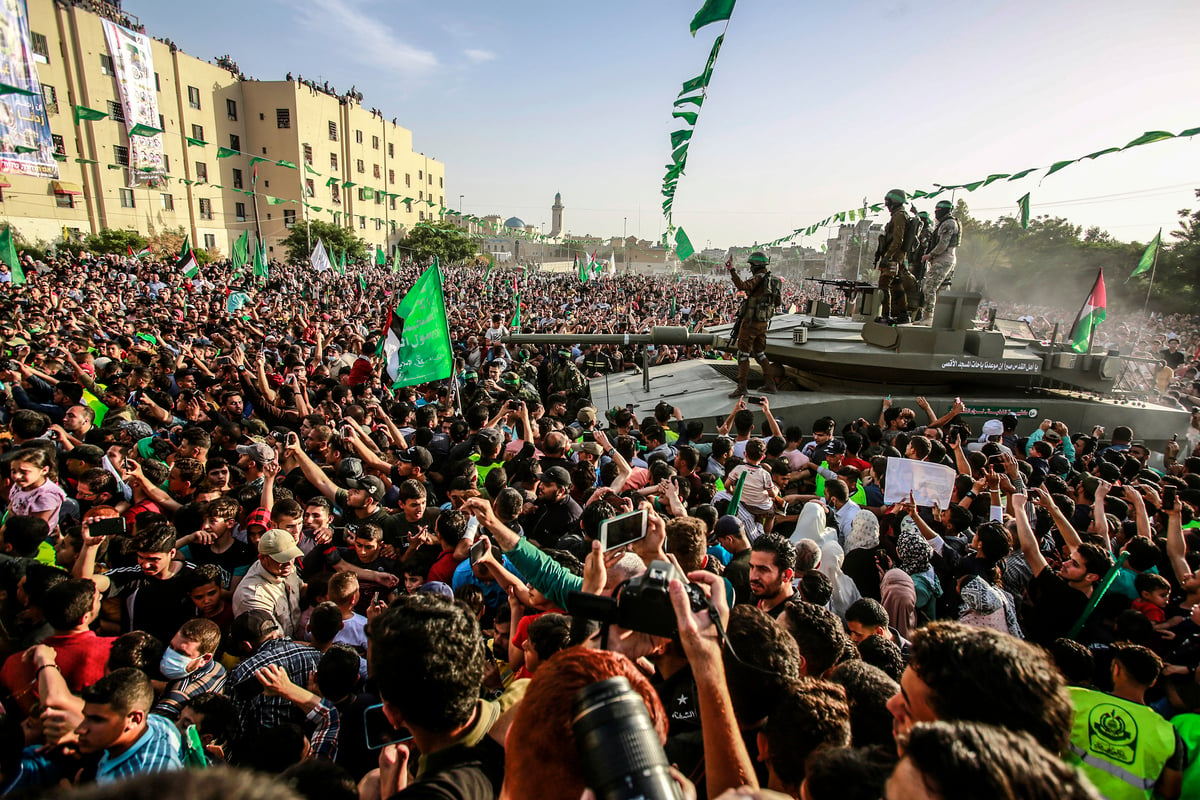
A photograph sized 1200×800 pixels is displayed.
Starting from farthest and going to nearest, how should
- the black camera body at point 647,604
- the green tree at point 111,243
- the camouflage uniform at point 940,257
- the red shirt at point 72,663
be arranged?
the green tree at point 111,243 < the camouflage uniform at point 940,257 < the red shirt at point 72,663 < the black camera body at point 647,604

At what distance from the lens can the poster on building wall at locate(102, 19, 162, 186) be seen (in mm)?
33894

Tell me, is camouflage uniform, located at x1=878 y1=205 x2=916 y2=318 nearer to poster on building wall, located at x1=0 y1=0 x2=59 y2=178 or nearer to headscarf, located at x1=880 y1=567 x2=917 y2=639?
headscarf, located at x1=880 y1=567 x2=917 y2=639

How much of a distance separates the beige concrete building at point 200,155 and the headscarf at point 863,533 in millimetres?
27332

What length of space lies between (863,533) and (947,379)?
6.37 metres

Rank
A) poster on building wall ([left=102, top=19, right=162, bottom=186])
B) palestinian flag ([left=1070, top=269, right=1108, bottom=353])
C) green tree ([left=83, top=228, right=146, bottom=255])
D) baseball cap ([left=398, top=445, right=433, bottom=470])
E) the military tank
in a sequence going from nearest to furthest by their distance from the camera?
baseball cap ([left=398, top=445, right=433, bottom=470]) < the military tank < palestinian flag ([left=1070, top=269, right=1108, bottom=353]) < poster on building wall ([left=102, top=19, right=162, bottom=186]) < green tree ([left=83, top=228, right=146, bottom=255])

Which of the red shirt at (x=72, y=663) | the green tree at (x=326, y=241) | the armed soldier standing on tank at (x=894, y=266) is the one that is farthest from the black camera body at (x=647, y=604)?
the green tree at (x=326, y=241)

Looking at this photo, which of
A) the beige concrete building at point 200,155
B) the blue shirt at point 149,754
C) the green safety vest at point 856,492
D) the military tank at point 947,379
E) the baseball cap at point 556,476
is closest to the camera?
the blue shirt at point 149,754

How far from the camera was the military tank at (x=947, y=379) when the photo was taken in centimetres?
920

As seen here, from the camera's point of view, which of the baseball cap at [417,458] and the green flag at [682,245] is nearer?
the baseball cap at [417,458]

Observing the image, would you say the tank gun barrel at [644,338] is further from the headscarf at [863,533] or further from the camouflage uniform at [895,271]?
the headscarf at [863,533]

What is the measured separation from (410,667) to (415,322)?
6.48m

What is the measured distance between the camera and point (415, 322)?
7832 mm

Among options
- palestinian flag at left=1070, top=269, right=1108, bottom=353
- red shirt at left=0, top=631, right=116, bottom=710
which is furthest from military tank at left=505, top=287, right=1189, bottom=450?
red shirt at left=0, top=631, right=116, bottom=710

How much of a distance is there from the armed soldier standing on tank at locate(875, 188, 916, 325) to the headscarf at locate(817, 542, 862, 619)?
6.87 metres
